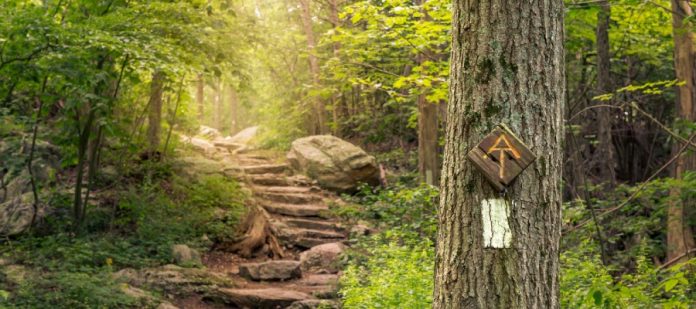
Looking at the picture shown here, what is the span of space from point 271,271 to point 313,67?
346 inches

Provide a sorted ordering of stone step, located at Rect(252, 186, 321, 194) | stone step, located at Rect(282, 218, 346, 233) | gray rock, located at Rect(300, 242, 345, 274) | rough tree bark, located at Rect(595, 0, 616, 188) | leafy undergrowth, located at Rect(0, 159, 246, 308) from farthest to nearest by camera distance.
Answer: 1. stone step, located at Rect(252, 186, 321, 194)
2. stone step, located at Rect(282, 218, 346, 233)
3. rough tree bark, located at Rect(595, 0, 616, 188)
4. gray rock, located at Rect(300, 242, 345, 274)
5. leafy undergrowth, located at Rect(0, 159, 246, 308)

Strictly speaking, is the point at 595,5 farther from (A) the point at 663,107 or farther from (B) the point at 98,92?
(A) the point at 663,107

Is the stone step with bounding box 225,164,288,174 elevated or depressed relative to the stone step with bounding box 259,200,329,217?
elevated

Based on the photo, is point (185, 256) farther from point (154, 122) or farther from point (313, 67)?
point (313, 67)

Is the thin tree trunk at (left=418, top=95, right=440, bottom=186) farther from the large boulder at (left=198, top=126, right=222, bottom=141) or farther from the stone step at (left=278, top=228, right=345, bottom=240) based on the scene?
the large boulder at (left=198, top=126, right=222, bottom=141)

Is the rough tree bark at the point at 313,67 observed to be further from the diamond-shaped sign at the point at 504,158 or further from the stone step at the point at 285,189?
the diamond-shaped sign at the point at 504,158

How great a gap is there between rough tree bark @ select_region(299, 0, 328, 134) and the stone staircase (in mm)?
2093

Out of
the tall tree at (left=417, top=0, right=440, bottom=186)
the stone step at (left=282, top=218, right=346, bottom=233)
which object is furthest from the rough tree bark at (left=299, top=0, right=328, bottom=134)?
the tall tree at (left=417, top=0, right=440, bottom=186)

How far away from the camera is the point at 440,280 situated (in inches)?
111

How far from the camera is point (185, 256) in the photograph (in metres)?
9.65

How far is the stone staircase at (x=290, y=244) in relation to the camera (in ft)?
27.6

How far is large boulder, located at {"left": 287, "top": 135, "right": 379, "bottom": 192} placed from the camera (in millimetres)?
14516

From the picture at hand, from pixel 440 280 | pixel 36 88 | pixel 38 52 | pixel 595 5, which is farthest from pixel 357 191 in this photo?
pixel 440 280

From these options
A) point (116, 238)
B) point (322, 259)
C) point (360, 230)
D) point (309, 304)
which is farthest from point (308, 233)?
point (309, 304)
